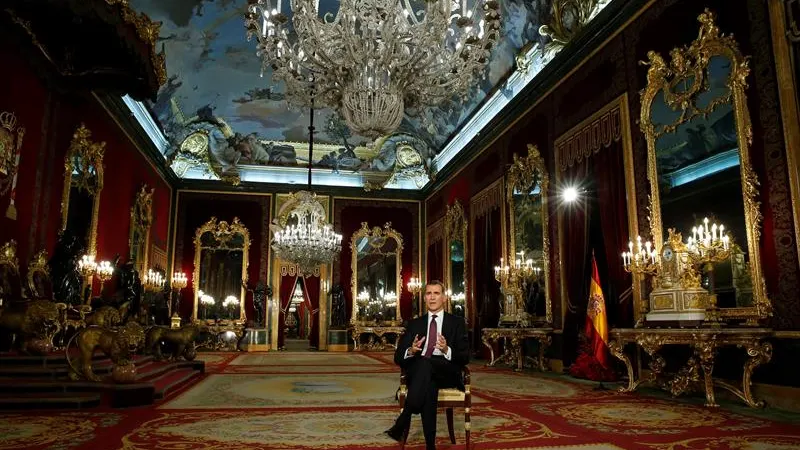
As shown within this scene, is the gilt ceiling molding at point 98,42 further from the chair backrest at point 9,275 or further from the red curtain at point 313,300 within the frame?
the red curtain at point 313,300

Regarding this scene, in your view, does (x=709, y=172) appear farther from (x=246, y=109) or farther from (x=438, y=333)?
(x=246, y=109)

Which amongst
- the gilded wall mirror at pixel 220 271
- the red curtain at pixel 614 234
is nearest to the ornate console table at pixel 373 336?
the gilded wall mirror at pixel 220 271

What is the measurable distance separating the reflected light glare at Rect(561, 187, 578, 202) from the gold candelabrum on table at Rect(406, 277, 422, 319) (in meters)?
8.71

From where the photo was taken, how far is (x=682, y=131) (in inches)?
257

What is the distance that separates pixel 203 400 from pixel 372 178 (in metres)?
12.6

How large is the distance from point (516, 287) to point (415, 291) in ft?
24.4

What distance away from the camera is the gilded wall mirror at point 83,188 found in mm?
8797

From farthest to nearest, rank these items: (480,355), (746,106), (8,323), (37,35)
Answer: (480,355) → (37,35) → (8,323) → (746,106)

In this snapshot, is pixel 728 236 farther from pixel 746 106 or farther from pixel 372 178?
pixel 372 178

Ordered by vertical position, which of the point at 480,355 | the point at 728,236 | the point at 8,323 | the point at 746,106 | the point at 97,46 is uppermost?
the point at 97,46

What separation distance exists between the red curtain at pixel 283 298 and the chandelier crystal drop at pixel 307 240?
4.69 meters

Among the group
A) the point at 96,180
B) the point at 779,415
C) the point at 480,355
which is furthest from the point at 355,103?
the point at 480,355

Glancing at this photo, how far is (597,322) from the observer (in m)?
7.55

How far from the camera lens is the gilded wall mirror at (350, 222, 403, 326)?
17406mm
